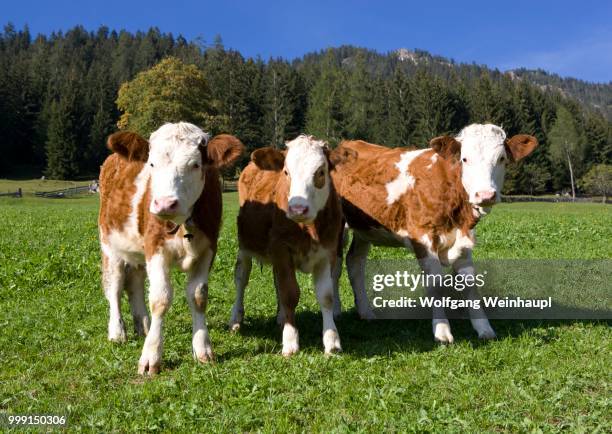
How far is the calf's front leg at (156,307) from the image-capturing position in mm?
6137

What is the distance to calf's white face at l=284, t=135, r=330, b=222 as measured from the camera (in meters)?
6.30

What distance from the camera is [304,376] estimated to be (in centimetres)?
576

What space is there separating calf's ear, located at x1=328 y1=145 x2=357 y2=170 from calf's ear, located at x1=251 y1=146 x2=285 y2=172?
606mm

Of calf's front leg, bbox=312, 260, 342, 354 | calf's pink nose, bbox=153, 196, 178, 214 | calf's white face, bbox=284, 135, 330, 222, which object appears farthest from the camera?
calf's front leg, bbox=312, 260, 342, 354

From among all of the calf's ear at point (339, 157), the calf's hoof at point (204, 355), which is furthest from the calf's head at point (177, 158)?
the calf's hoof at point (204, 355)

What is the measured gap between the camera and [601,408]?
4.98 meters

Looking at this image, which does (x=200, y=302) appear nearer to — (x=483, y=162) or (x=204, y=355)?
(x=204, y=355)

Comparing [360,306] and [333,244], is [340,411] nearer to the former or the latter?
[333,244]

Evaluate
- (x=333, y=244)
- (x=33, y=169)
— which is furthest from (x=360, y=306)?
(x=33, y=169)

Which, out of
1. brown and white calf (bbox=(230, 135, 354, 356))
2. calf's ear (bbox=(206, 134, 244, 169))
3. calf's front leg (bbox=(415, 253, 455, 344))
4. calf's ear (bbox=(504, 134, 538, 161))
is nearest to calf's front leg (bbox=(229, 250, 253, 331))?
brown and white calf (bbox=(230, 135, 354, 356))

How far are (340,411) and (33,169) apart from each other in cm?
9576

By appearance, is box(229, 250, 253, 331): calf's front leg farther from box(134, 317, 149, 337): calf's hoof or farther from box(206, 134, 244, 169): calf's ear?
box(206, 134, 244, 169): calf's ear

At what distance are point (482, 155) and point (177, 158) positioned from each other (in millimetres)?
3911

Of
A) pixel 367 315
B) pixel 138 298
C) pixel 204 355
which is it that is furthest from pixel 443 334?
pixel 138 298
